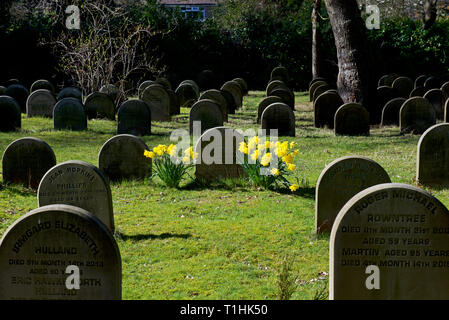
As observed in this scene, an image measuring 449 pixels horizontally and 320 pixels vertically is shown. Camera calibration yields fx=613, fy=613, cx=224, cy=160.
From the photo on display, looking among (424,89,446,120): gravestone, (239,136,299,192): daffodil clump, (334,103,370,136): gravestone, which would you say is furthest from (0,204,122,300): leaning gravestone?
(424,89,446,120): gravestone

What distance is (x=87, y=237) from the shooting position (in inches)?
184

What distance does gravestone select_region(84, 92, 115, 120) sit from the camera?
19000 mm

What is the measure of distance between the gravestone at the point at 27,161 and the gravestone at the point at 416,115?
31.9 ft

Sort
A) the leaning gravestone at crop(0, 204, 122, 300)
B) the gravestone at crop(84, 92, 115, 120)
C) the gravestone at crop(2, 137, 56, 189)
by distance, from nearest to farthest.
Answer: the leaning gravestone at crop(0, 204, 122, 300)
the gravestone at crop(2, 137, 56, 189)
the gravestone at crop(84, 92, 115, 120)

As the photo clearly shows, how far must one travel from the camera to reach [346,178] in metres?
7.38

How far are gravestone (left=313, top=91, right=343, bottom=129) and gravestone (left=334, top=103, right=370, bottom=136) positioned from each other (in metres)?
1.74

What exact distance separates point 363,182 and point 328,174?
438mm

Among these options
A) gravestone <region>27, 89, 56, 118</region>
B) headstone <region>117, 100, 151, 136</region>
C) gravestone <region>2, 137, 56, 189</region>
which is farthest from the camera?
gravestone <region>27, 89, 56, 118</region>

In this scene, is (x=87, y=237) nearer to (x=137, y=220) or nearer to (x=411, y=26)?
(x=137, y=220)

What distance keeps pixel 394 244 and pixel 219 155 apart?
5690mm

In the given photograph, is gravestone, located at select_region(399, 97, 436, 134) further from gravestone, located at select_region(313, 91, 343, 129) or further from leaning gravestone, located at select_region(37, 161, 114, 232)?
leaning gravestone, located at select_region(37, 161, 114, 232)

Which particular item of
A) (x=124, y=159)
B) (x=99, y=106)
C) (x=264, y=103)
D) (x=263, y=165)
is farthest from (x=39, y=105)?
(x=263, y=165)

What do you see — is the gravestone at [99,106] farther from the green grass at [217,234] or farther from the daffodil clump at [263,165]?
the daffodil clump at [263,165]

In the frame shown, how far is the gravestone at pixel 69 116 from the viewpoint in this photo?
16594 mm
